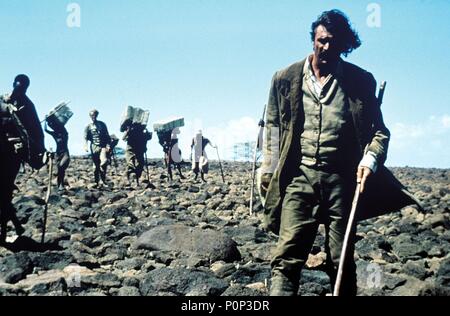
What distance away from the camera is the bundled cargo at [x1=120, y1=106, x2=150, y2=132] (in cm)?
1689

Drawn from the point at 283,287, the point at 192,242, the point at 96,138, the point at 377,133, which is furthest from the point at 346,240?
the point at 96,138

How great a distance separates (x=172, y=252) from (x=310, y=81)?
3441 millimetres

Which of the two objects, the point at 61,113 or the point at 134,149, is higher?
the point at 61,113

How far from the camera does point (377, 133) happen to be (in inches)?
138

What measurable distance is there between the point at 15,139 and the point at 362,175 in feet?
16.3

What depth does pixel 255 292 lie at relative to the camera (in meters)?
4.45

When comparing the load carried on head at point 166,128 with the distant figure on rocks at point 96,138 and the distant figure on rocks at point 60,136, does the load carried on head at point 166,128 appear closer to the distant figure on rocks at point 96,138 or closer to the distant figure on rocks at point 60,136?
the distant figure on rocks at point 96,138

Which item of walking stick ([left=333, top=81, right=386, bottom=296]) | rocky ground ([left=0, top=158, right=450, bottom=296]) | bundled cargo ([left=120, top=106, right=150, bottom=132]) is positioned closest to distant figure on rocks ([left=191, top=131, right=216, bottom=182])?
bundled cargo ([left=120, top=106, right=150, bottom=132])

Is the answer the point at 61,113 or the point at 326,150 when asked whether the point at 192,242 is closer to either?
the point at 326,150

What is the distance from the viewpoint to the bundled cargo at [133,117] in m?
16.9

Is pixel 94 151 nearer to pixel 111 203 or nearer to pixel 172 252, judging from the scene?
pixel 111 203

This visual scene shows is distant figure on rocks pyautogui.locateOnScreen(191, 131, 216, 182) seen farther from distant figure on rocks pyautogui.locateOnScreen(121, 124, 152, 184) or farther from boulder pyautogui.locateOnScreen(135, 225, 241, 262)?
boulder pyautogui.locateOnScreen(135, 225, 241, 262)
